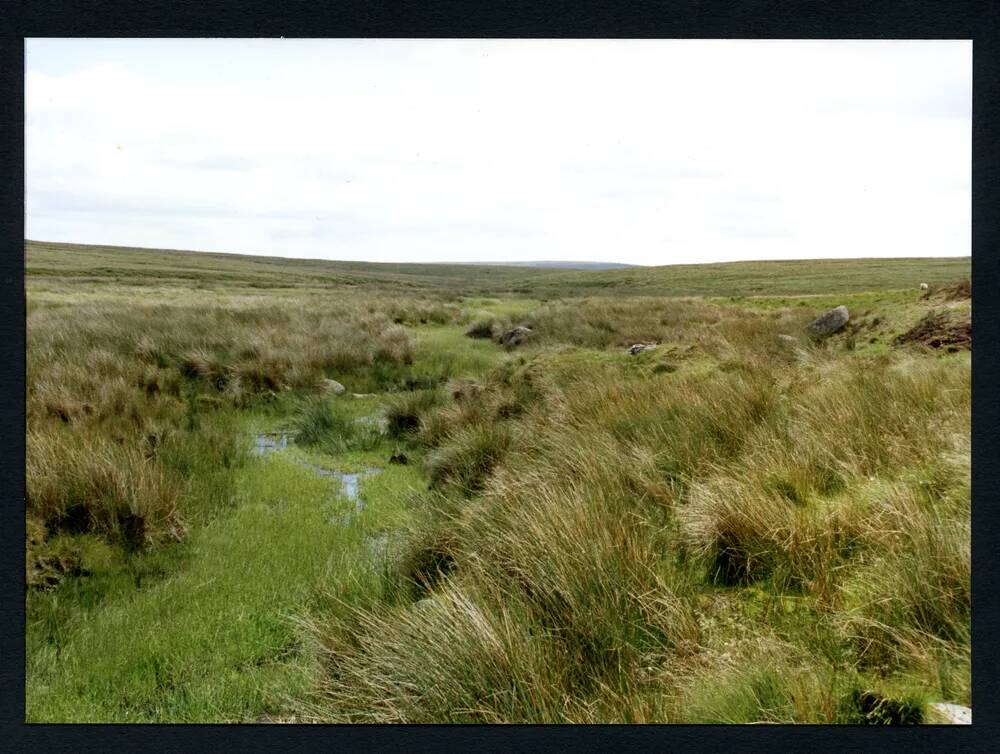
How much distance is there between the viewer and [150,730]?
9.77 feet

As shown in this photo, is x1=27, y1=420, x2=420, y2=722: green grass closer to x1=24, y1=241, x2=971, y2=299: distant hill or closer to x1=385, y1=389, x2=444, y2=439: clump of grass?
x1=24, y1=241, x2=971, y2=299: distant hill

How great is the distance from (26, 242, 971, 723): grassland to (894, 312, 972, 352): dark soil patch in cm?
3

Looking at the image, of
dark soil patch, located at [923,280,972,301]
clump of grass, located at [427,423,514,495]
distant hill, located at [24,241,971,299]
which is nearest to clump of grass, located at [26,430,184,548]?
distant hill, located at [24,241,971,299]

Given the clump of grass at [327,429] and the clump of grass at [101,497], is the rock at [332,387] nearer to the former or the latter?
the clump of grass at [327,429]

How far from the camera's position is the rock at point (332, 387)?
9.84 meters

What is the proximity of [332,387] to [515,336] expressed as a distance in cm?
506

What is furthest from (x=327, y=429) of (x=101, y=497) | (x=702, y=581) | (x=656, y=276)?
(x=656, y=276)

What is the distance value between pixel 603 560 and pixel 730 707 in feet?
2.69

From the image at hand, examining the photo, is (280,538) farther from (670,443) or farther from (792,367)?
(792,367)

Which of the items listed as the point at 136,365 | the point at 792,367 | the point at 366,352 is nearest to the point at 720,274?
the point at 366,352

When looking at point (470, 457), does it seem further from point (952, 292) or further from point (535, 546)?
point (952, 292)

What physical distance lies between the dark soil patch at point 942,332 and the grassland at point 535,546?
0.11 ft

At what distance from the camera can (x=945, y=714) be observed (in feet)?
7.82

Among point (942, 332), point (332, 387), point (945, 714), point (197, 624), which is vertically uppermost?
point (942, 332)
